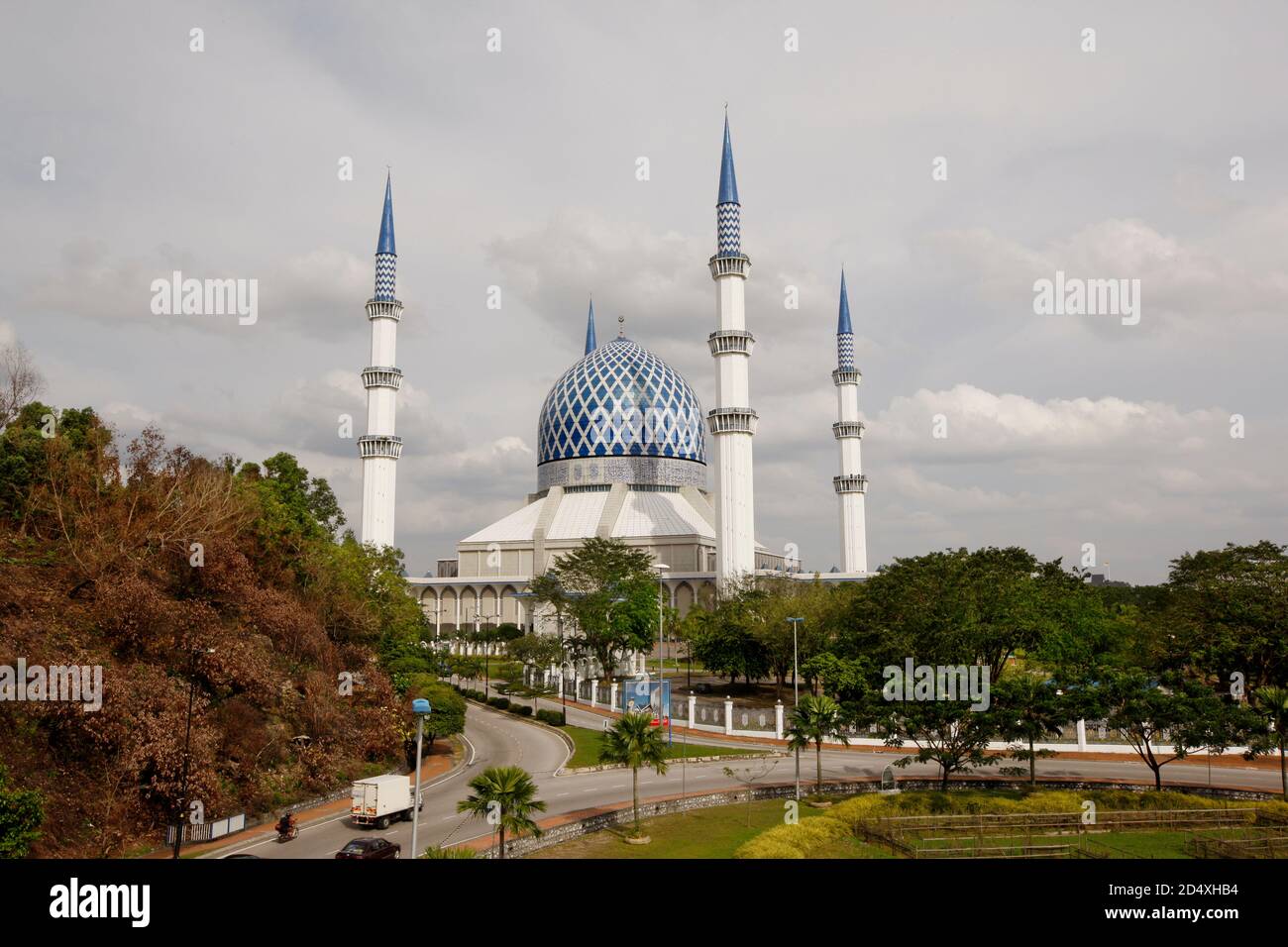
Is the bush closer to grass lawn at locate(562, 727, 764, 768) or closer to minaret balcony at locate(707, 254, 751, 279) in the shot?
grass lawn at locate(562, 727, 764, 768)

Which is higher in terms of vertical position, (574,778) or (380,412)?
(380,412)

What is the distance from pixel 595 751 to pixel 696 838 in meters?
12.8

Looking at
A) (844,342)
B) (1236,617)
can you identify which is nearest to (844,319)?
(844,342)

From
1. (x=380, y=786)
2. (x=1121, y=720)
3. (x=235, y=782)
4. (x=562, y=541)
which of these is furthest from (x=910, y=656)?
(x=562, y=541)

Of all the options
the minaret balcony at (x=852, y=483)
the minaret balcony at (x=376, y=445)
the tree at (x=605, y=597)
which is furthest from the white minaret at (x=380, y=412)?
the minaret balcony at (x=852, y=483)

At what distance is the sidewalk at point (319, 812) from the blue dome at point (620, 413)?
51.3m

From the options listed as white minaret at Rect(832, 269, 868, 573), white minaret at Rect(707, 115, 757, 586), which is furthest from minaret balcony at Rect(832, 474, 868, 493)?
white minaret at Rect(707, 115, 757, 586)

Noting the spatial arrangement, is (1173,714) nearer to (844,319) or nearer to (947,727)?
(947,727)

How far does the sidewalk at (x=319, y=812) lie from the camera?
75.9 ft

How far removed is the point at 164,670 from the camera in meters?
24.1

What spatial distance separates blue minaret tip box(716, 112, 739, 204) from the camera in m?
61.5

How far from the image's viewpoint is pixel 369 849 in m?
21.8

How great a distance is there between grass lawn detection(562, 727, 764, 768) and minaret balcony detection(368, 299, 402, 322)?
37.7 m
